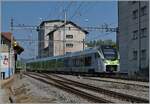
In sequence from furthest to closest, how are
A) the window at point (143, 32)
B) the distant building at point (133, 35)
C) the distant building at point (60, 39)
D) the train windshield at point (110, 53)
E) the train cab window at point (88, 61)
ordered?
the distant building at point (60, 39)
the window at point (143, 32)
the distant building at point (133, 35)
the train cab window at point (88, 61)
the train windshield at point (110, 53)

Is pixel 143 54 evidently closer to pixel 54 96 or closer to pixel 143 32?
pixel 143 32

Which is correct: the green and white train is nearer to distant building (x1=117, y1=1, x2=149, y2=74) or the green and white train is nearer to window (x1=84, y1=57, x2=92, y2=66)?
window (x1=84, y1=57, x2=92, y2=66)

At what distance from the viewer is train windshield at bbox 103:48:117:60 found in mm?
40412

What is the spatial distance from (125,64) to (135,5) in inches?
269

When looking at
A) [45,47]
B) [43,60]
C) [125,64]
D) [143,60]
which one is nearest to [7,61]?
[143,60]

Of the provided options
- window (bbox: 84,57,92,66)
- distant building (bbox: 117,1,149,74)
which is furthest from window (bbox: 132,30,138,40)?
window (bbox: 84,57,92,66)

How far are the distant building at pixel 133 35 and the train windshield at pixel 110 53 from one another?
2.96m

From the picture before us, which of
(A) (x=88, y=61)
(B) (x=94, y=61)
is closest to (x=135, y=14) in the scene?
(A) (x=88, y=61)

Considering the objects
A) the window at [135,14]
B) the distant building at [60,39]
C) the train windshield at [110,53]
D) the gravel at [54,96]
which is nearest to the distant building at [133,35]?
the window at [135,14]

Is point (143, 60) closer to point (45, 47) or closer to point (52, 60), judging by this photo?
point (52, 60)

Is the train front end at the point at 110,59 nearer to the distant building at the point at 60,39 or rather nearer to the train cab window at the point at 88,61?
the train cab window at the point at 88,61

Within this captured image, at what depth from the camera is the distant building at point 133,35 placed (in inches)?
1785

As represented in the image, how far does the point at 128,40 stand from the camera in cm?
5091

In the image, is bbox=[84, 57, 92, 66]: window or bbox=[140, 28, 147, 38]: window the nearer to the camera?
bbox=[84, 57, 92, 66]: window
